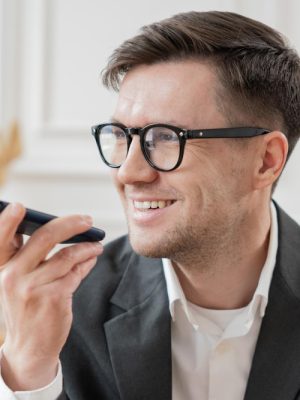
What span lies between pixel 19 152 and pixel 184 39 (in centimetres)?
107

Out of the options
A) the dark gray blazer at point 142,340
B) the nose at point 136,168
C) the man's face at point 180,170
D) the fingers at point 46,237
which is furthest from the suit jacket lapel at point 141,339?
the fingers at point 46,237

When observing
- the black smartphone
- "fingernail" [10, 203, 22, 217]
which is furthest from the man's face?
"fingernail" [10, 203, 22, 217]

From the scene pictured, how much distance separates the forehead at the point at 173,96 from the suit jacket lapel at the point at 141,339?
333 millimetres

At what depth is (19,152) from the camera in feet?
6.95

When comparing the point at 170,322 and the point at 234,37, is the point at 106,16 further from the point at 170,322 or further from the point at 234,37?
the point at 170,322

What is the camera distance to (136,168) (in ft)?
3.69

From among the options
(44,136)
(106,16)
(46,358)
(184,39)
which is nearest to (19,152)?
(44,136)

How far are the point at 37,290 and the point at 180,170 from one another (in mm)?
357

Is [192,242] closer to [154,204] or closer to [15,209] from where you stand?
[154,204]

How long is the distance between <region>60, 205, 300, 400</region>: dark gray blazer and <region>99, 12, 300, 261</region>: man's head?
0.40 ft

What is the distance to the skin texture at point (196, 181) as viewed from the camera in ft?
3.73

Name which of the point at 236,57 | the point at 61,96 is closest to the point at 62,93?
the point at 61,96

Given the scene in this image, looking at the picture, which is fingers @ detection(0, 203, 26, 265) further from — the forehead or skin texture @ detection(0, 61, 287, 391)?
the forehead

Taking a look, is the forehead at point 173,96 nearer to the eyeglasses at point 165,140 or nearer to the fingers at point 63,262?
the eyeglasses at point 165,140
